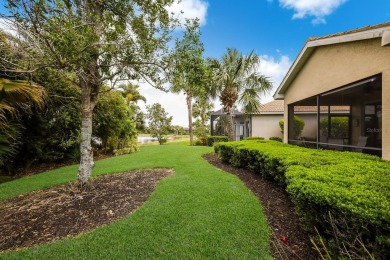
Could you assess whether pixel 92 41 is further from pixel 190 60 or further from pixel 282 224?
pixel 282 224

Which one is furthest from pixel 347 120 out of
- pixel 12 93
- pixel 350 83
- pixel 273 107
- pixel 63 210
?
pixel 12 93

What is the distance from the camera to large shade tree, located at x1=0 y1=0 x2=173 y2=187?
3.41m

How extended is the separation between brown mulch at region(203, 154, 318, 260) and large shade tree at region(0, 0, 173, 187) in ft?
14.1

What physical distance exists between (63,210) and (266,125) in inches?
738

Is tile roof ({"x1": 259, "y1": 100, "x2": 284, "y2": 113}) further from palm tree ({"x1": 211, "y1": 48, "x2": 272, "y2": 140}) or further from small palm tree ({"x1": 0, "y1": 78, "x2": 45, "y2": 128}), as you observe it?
small palm tree ({"x1": 0, "y1": 78, "x2": 45, "y2": 128})

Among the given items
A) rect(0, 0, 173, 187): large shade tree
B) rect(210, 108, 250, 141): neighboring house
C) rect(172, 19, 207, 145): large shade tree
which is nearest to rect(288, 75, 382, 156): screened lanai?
rect(172, 19, 207, 145): large shade tree

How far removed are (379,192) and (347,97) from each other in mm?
7376

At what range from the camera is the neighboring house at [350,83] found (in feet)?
16.0

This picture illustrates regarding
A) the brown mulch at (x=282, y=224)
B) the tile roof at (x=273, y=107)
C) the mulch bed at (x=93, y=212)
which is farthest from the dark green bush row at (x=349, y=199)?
the tile roof at (x=273, y=107)

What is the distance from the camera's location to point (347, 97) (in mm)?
8141

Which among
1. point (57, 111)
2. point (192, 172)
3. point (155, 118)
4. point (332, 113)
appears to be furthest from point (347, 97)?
point (155, 118)

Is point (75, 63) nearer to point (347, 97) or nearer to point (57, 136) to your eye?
point (57, 136)

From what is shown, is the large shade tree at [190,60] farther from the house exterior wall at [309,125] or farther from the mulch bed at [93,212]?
the house exterior wall at [309,125]

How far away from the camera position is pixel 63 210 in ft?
14.1
